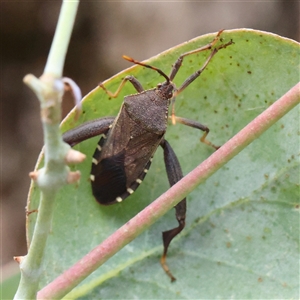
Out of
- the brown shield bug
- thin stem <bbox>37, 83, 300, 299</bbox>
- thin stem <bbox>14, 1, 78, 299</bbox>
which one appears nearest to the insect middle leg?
the brown shield bug

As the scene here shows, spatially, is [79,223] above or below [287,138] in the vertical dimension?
below

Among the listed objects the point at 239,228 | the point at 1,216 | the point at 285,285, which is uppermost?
the point at 239,228

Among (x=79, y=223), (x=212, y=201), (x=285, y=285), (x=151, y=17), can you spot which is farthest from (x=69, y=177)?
(x=151, y=17)

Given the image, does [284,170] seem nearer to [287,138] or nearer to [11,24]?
[287,138]

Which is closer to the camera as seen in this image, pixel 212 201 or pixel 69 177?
pixel 69 177

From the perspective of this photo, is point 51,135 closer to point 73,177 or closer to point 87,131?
point 73,177

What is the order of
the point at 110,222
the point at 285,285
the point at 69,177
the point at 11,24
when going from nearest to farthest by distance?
the point at 69,177 < the point at 285,285 < the point at 110,222 < the point at 11,24

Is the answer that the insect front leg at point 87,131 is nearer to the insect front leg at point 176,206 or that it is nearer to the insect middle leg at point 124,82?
the insect middle leg at point 124,82
